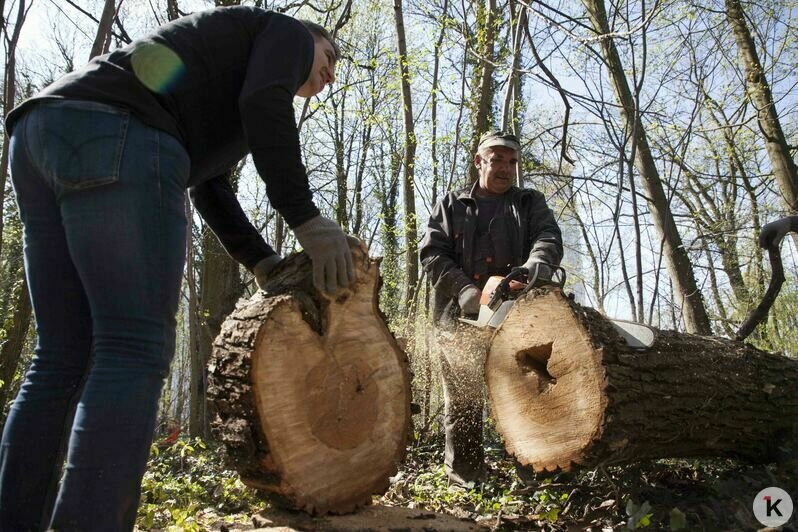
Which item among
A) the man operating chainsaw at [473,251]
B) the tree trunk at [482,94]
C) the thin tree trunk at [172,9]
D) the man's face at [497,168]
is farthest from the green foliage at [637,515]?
the thin tree trunk at [172,9]

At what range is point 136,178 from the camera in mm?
1453

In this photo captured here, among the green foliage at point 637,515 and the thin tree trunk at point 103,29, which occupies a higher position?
the thin tree trunk at point 103,29

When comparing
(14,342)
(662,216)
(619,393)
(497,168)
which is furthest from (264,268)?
(662,216)

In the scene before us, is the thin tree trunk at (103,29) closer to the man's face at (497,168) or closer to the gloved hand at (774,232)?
the man's face at (497,168)

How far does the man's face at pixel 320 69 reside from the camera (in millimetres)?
1987

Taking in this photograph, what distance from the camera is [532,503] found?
118 inches

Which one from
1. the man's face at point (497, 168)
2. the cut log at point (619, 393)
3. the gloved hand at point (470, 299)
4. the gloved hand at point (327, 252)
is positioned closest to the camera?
the gloved hand at point (327, 252)

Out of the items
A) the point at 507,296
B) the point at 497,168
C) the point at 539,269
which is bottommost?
the point at 507,296

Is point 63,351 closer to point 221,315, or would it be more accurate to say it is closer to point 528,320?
point 528,320

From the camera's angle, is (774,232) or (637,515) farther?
(774,232)

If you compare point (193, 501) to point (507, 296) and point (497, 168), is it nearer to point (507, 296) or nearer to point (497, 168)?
point (507, 296)

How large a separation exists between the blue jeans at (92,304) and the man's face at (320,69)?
57 centimetres

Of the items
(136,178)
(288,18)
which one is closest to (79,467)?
(136,178)

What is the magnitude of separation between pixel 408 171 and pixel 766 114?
12.8 feet
